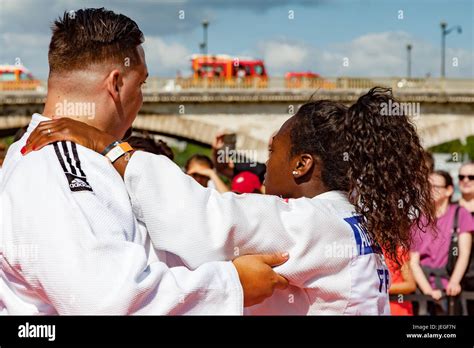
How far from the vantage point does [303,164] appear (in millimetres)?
2742

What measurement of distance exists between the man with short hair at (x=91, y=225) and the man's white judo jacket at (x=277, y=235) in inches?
2.1

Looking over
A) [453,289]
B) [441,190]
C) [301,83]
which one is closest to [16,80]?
[301,83]

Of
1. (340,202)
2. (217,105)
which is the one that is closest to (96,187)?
(340,202)

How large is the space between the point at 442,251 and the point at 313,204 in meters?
3.94

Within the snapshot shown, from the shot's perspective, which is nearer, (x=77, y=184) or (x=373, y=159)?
(x=77, y=184)

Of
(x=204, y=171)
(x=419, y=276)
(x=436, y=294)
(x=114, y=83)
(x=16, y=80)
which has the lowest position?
(x=436, y=294)

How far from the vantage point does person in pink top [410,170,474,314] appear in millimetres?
6195

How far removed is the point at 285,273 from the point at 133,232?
48cm

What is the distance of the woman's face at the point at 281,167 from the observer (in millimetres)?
2773

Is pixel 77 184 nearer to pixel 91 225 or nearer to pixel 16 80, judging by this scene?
pixel 91 225

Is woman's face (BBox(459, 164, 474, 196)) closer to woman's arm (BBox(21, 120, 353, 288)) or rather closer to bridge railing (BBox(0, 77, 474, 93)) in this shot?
woman's arm (BBox(21, 120, 353, 288))

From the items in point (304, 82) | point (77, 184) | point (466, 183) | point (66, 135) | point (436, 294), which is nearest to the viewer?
point (77, 184)

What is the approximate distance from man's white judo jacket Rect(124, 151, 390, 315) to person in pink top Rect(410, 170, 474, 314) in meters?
3.56

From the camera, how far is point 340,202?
2.70 m
